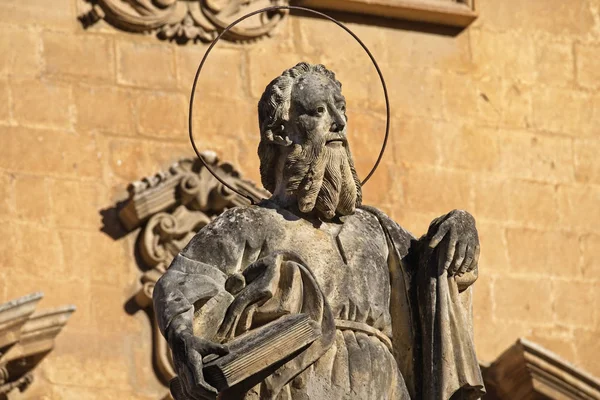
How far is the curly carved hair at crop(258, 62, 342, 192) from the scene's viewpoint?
857 cm

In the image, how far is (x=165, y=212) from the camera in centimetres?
1388

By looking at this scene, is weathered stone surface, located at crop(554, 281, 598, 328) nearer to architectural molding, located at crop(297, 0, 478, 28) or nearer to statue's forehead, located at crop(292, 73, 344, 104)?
architectural molding, located at crop(297, 0, 478, 28)

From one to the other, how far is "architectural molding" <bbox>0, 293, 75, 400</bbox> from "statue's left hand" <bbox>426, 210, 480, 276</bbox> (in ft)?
15.8

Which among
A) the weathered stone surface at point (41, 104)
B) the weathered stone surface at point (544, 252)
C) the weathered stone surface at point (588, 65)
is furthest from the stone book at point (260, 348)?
the weathered stone surface at point (588, 65)

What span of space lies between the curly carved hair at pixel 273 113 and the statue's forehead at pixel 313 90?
0.06 ft

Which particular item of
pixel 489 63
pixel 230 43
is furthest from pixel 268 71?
pixel 489 63

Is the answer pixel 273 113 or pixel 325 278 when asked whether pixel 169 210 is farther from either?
pixel 325 278

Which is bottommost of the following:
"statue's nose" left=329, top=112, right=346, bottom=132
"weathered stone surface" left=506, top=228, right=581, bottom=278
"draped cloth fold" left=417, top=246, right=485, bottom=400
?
"weathered stone surface" left=506, top=228, right=581, bottom=278

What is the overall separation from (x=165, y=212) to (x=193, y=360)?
590 centimetres

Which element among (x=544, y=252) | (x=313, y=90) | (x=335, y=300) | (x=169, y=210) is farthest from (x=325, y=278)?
(x=544, y=252)

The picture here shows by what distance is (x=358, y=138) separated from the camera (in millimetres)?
14367

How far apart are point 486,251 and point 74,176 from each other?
77.8 inches

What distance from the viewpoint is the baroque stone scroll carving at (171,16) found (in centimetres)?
1405

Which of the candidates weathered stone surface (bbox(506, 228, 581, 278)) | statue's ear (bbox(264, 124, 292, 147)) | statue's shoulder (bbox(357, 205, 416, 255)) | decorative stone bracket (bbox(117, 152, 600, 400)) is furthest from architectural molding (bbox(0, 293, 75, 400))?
statue's ear (bbox(264, 124, 292, 147))
